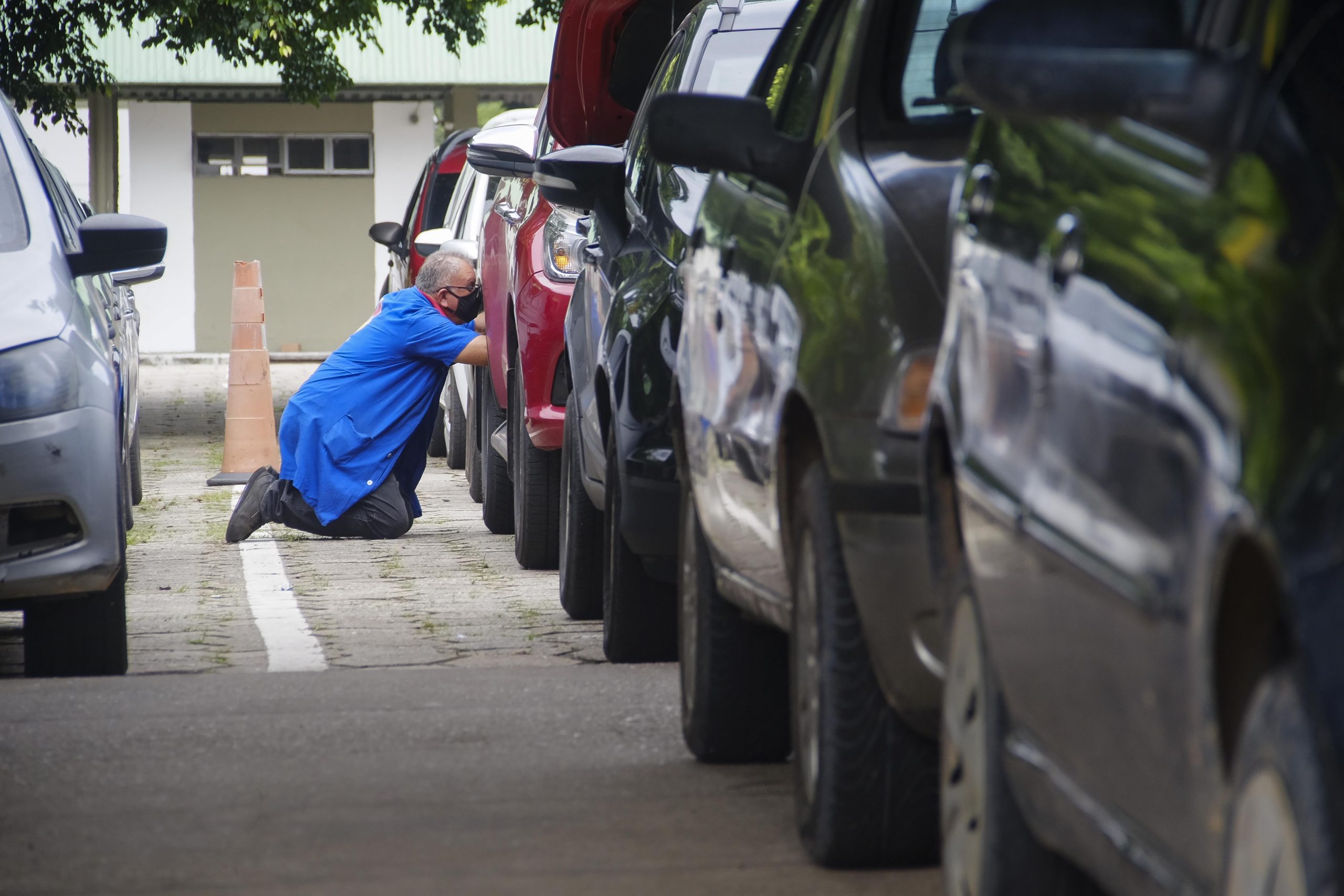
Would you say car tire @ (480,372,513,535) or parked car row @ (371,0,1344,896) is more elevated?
parked car row @ (371,0,1344,896)

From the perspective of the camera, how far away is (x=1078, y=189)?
8.82ft

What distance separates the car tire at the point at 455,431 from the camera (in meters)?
14.0

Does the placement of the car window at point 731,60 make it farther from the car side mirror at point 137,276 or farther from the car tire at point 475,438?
the car tire at point 475,438

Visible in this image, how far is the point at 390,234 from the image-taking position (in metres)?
16.7

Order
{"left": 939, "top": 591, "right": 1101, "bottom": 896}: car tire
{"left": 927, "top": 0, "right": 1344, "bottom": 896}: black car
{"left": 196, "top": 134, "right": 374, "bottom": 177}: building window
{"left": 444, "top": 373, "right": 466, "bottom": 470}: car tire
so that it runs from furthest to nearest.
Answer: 1. {"left": 196, "top": 134, "right": 374, "bottom": 177}: building window
2. {"left": 444, "top": 373, "right": 466, "bottom": 470}: car tire
3. {"left": 939, "top": 591, "right": 1101, "bottom": 896}: car tire
4. {"left": 927, "top": 0, "right": 1344, "bottom": 896}: black car

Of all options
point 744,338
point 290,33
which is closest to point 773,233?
point 744,338

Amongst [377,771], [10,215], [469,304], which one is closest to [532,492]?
[469,304]

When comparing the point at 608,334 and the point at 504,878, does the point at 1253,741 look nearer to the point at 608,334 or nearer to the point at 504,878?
the point at 504,878

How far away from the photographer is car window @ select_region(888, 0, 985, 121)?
4.22m

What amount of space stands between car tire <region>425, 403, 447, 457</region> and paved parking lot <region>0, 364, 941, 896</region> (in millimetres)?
7406

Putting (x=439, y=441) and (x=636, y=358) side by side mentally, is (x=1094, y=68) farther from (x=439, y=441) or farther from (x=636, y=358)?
Result: (x=439, y=441)

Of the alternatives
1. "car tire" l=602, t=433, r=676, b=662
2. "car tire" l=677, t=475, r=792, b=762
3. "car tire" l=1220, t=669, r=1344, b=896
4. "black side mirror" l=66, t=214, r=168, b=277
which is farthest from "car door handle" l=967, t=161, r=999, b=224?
"black side mirror" l=66, t=214, r=168, b=277

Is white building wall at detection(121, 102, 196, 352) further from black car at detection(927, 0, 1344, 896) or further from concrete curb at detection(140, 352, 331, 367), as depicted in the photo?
black car at detection(927, 0, 1344, 896)

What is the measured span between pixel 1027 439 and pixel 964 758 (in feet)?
1.90
